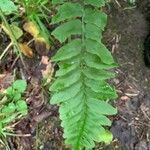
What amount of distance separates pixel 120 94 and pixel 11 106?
0.52m

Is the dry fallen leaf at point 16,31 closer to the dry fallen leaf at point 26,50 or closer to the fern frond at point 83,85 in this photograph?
the dry fallen leaf at point 26,50

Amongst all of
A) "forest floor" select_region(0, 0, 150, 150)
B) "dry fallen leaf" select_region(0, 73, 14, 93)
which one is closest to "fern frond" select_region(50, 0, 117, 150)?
"forest floor" select_region(0, 0, 150, 150)

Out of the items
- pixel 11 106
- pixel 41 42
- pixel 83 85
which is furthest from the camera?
pixel 41 42

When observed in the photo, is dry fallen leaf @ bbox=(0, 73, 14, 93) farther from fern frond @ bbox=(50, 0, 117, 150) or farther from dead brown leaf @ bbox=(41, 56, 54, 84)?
fern frond @ bbox=(50, 0, 117, 150)

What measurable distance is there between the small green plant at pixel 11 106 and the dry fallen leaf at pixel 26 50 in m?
0.15

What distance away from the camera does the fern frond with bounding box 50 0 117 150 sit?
1.43 meters

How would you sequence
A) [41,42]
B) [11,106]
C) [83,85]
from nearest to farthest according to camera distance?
1. [83,85]
2. [11,106]
3. [41,42]

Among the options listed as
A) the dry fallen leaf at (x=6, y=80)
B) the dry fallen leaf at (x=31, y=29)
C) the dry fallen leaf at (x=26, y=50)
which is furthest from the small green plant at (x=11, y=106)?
the dry fallen leaf at (x=31, y=29)

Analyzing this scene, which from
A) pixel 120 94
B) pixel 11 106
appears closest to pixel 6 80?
pixel 11 106

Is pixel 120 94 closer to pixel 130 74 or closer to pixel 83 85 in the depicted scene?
pixel 130 74

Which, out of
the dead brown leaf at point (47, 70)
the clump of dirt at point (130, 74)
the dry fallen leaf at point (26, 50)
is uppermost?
the dry fallen leaf at point (26, 50)

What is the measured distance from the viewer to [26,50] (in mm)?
1963

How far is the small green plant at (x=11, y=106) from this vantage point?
181 cm

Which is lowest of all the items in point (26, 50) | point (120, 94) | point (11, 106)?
point (120, 94)
